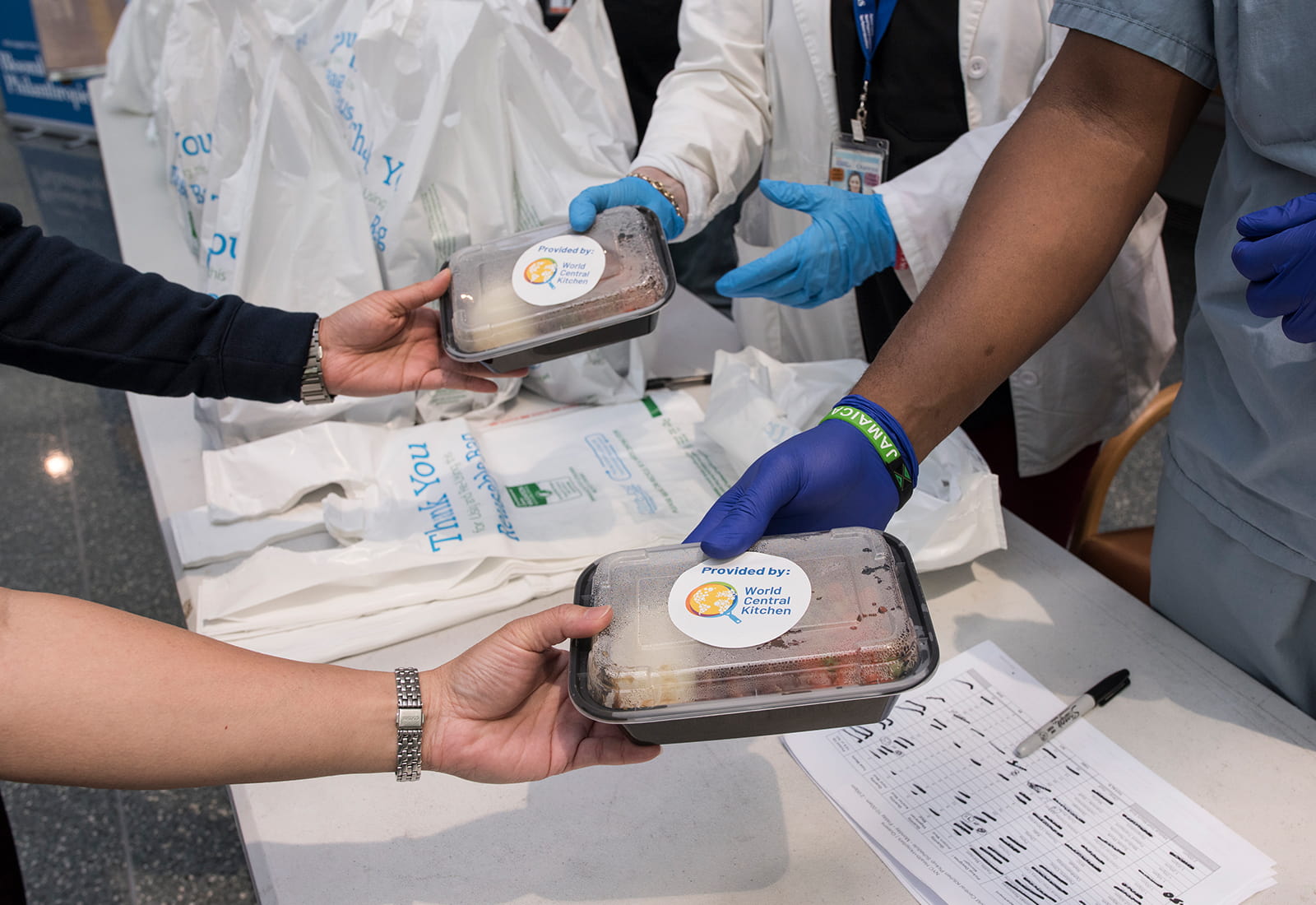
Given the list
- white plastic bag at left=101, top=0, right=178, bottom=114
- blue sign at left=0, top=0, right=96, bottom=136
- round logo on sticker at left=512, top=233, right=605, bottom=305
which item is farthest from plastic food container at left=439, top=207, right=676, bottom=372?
blue sign at left=0, top=0, right=96, bottom=136

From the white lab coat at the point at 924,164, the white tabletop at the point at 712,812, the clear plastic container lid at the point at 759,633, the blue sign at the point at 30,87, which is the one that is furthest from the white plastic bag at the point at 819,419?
the blue sign at the point at 30,87

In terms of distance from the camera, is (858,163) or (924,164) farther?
(858,163)

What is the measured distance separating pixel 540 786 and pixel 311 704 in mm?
254

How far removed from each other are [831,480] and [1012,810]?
1.15 ft

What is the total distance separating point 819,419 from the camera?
4.15 feet

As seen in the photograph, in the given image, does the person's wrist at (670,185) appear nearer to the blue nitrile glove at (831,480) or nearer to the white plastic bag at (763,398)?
the white plastic bag at (763,398)

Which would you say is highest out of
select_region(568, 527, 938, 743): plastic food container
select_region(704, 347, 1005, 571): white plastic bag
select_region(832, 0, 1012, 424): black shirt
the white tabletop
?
select_region(832, 0, 1012, 424): black shirt

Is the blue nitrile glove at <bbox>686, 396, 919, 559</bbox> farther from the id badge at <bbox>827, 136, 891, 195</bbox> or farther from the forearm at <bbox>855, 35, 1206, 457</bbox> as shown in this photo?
the id badge at <bbox>827, 136, 891, 195</bbox>

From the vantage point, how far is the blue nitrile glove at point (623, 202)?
3.71ft

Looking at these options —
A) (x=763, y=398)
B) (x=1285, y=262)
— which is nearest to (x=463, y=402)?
(x=763, y=398)

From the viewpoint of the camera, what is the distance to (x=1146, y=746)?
928 mm

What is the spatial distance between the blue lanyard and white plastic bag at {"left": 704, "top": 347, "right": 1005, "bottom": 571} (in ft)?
1.56

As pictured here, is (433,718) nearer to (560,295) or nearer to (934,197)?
(560,295)

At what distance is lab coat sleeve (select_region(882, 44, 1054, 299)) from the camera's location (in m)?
1.23
